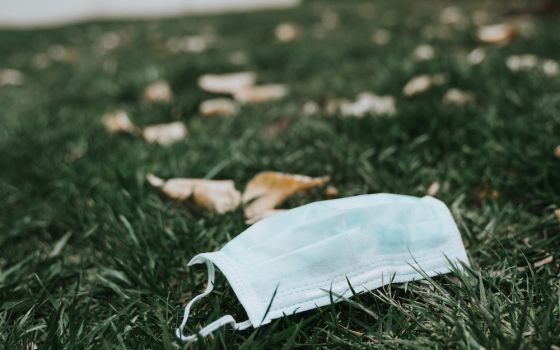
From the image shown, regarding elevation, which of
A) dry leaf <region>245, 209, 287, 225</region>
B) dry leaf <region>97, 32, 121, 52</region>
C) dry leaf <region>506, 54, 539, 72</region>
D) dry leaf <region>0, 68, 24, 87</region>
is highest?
dry leaf <region>506, 54, 539, 72</region>

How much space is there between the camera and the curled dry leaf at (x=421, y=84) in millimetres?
2314

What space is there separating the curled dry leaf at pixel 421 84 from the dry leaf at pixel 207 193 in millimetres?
1124

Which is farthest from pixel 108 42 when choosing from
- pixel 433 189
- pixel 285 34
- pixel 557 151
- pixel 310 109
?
pixel 557 151

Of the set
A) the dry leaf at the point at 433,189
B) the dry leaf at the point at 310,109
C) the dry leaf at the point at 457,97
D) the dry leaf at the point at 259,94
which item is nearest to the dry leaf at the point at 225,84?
the dry leaf at the point at 259,94

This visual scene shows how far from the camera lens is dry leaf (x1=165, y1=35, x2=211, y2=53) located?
4.00 m

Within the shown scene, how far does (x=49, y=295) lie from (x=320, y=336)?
2.22ft

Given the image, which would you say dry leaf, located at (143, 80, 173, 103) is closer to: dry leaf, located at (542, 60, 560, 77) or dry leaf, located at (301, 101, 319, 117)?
dry leaf, located at (301, 101, 319, 117)

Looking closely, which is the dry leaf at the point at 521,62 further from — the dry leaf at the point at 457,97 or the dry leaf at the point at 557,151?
the dry leaf at the point at 557,151

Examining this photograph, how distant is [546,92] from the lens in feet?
6.93

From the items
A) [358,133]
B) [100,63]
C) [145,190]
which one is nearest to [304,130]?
[358,133]

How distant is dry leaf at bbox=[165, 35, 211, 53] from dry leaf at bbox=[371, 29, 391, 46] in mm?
1321

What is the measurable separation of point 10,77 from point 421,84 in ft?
10.3

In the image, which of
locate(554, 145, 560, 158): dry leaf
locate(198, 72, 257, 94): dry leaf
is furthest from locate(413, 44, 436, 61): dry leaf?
locate(554, 145, 560, 158): dry leaf

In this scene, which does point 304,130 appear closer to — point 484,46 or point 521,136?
point 521,136
